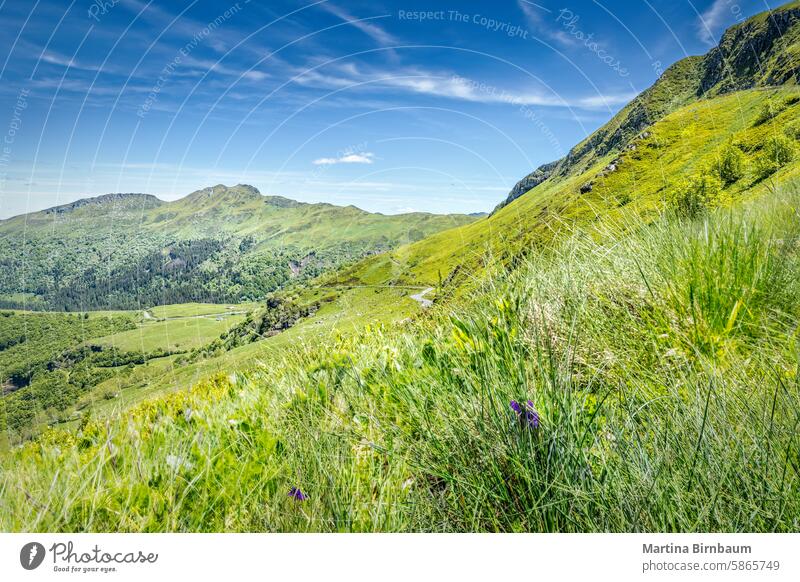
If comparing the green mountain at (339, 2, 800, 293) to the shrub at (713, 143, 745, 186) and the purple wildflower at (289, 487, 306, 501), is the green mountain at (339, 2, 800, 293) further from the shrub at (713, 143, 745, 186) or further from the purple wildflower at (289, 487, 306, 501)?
the purple wildflower at (289, 487, 306, 501)

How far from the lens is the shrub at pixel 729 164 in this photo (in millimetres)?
66125

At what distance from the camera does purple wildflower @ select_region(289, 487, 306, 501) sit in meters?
2.03

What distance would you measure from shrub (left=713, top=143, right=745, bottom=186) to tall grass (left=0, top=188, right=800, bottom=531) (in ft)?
260

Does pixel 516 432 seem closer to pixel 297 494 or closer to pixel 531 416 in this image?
pixel 531 416

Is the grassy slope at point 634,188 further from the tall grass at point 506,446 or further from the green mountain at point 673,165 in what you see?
the tall grass at point 506,446

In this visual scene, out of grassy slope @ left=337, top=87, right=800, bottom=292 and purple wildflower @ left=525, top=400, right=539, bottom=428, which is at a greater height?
grassy slope @ left=337, top=87, right=800, bottom=292
